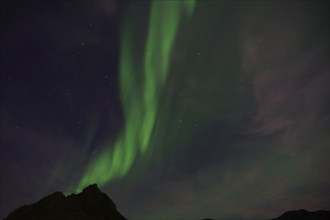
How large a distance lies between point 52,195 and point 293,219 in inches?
3723

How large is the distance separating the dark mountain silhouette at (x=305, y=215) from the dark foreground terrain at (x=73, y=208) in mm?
87193

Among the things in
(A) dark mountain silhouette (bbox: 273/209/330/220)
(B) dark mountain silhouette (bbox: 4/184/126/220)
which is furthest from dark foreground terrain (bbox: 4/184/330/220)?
(A) dark mountain silhouette (bbox: 273/209/330/220)

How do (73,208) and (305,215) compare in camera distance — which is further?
(305,215)

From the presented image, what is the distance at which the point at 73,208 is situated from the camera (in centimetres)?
3272

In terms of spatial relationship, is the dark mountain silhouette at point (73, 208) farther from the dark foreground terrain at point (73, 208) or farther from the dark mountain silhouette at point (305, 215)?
the dark mountain silhouette at point (305, 215)

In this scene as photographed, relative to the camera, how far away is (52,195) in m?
33.6

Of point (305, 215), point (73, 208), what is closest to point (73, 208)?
point (73, 208)

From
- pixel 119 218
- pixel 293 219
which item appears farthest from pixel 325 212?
pixel 119 218

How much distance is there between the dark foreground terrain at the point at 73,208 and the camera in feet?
102

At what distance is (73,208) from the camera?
32719 mm

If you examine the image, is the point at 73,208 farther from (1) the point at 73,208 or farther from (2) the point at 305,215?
(2) the point at 305,215

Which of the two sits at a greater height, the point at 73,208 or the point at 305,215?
the point at 305,215

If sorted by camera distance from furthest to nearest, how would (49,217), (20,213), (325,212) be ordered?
(325,212), (20,213), (49,217)

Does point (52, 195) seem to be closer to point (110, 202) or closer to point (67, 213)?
point (67, 213)
